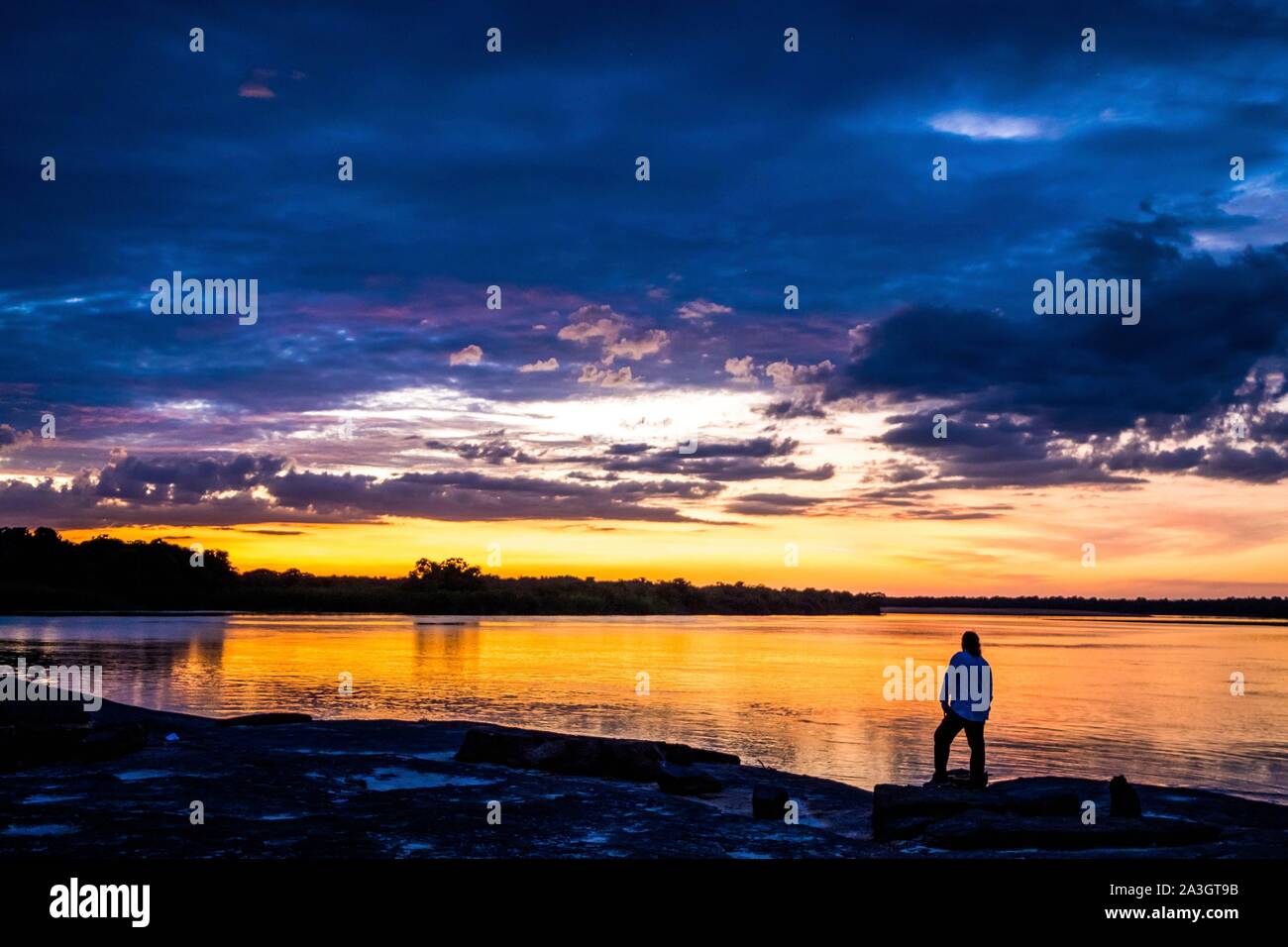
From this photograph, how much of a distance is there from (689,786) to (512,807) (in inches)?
160

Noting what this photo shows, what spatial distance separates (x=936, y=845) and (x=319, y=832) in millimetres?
8288

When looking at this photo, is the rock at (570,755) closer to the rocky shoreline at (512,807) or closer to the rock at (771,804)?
the rocky shoreline at (512,807)

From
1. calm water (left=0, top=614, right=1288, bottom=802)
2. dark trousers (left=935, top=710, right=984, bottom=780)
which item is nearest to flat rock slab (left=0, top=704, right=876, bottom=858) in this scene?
dark trousers (left=935, top=710, right=984, bottom=780)

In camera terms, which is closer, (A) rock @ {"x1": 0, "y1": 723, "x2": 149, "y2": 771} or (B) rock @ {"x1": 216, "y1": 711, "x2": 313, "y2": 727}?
(A) rock @ {"x1": 0, "y1": 723, "x2": 149, "y2": 771}

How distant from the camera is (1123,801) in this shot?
50.9 feet

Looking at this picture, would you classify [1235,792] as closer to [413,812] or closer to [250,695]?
[413,812]

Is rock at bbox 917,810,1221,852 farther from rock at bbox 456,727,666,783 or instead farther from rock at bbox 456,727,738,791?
rock at bbox 456,727,666,783

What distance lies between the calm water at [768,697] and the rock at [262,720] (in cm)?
817

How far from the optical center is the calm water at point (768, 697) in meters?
30.8

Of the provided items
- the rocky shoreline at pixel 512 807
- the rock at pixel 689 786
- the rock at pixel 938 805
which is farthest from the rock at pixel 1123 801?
the rock at pixel 689 786

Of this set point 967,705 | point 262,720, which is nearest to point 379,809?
point 967,705

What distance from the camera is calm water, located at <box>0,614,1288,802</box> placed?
101ft

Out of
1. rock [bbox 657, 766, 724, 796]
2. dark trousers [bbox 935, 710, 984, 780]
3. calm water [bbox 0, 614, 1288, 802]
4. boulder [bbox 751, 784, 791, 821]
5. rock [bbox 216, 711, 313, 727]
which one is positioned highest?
dark trousers [bbox 935, 710, 984, 780]

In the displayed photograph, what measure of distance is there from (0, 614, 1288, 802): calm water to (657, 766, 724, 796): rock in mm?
6874
